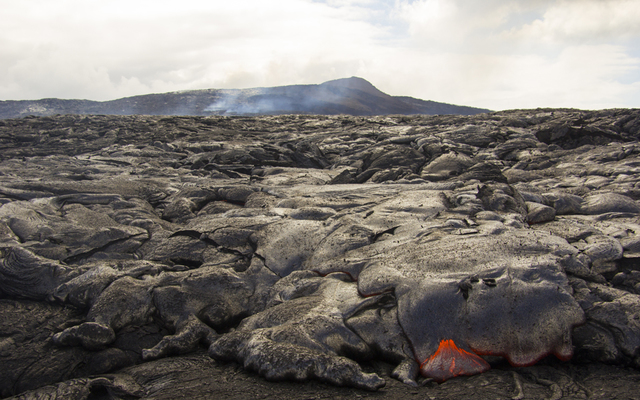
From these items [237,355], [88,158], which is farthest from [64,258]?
[88,158]

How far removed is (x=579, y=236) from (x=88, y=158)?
1423 cm

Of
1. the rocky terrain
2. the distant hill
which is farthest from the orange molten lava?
the distant hill

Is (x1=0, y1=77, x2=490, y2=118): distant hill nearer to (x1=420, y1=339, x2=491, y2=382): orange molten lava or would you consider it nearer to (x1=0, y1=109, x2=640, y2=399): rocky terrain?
(x1=0, y1=109, x2=640, y2=399): rocky terrain

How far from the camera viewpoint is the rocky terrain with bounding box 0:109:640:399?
3645mm

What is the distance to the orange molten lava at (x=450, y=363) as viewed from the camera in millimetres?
3613

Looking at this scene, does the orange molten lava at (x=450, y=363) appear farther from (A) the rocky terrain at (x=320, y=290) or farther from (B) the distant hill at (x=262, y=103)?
(B) the distant hill at (x=262, y=103)

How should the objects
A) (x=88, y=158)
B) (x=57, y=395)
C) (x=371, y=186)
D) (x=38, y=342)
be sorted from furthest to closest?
1. (x=88, y=158)
2. (x=371, y=186)
3. (x=38, y=342)
4. (x=57, y=395)

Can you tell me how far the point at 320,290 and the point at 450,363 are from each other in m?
1.84

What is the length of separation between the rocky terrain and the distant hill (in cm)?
2922

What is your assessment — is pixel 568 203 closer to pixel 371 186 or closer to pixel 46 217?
pixel 371 186

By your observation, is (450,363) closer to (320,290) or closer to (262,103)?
(320,290)

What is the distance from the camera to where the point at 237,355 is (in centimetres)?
400

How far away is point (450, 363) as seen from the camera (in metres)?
3.69

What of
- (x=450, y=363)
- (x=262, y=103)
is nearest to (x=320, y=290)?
(x=450, y=363)
